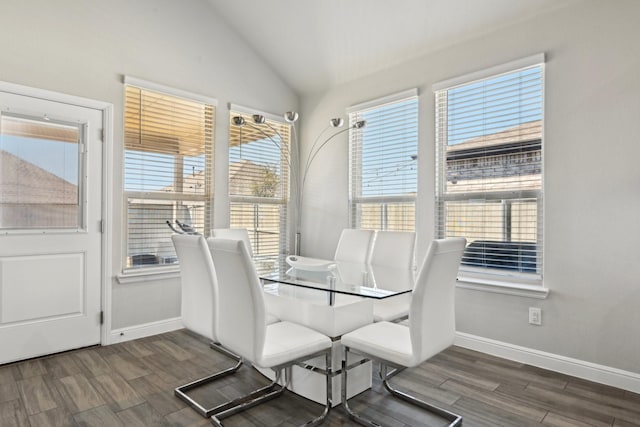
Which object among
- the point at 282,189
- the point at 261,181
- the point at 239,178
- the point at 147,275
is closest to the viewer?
the point at 147,275

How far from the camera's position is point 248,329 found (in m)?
1.85

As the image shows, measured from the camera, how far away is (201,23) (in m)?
3.94

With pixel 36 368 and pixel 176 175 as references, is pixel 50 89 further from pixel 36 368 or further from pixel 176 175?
pixel 36 368

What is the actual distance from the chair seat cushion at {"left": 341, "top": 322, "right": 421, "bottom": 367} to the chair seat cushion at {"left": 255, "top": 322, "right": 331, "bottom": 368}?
165mm

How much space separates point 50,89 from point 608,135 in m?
4.21

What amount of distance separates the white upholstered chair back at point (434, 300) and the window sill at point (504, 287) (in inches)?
49.0

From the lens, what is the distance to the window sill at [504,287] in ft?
9.45

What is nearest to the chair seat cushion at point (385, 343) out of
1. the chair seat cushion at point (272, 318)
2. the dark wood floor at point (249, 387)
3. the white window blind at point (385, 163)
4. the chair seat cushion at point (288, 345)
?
the chair seat cushion at point (288, 345)

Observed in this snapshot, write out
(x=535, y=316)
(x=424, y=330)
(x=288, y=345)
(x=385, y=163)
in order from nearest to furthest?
(x=424, y=330)
(x=288, y=345)
(x=535, y=316)
(x=385, y=163)

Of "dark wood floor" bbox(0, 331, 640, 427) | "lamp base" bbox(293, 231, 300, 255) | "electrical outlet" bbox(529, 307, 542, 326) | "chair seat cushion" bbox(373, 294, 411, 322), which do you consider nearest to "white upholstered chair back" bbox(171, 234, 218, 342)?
"dark wood floor" bbox(0, 331, 640, 427)

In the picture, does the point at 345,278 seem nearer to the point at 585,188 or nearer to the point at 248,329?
the point at 248,329

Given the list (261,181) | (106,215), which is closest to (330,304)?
(106,215)

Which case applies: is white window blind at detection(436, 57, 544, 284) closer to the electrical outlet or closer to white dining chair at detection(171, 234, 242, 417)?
the electrical outlet

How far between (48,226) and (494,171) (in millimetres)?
3706
